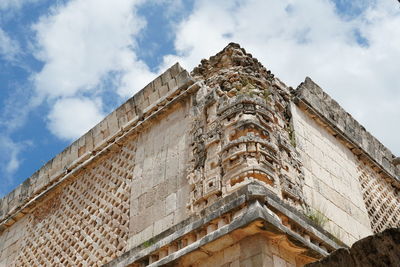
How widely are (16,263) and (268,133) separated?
4.07 metres

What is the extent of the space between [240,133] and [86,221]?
2395mm

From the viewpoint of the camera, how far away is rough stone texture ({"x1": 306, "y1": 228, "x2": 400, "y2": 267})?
245 cm

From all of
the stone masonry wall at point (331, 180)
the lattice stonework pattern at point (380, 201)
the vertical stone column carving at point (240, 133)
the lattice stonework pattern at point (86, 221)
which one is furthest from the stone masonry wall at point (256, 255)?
the lattice stonework pattern at point (380, 201)

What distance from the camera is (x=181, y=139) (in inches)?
228

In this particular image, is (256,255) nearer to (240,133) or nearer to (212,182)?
(212,182)

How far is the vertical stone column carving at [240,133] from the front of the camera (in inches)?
189

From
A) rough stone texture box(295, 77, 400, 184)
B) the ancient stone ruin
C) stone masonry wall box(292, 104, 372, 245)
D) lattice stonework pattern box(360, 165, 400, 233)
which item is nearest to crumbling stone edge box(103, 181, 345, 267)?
the ancient stone ruin

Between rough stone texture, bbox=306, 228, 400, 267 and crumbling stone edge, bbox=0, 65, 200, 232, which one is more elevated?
crumbling stone edge, bbox=0, 65, 200, 232

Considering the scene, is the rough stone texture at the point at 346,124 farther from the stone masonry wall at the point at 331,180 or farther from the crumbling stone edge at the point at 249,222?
the crumbling stone edge at the point at 249,222

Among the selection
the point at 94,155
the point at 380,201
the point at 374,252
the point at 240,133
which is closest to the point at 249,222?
the point at 240,133

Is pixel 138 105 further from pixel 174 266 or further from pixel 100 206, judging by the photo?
pixel 174 266

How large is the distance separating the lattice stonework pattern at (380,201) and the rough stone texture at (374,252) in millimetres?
3642

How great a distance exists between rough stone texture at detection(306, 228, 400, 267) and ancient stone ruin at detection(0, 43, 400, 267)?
140cm

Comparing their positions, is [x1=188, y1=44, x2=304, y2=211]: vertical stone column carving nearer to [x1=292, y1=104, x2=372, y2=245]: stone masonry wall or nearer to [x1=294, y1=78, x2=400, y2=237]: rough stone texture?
[x1=292, y1=104, x2=372, y2=245]: stone masonry wall
